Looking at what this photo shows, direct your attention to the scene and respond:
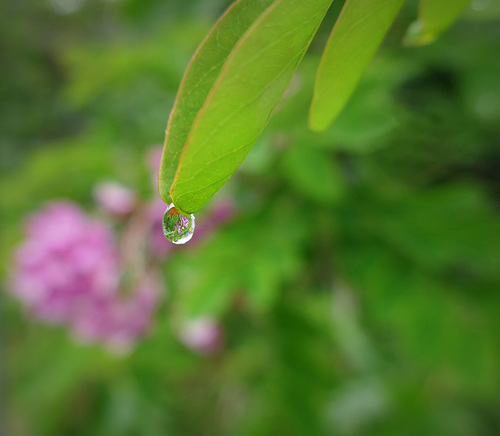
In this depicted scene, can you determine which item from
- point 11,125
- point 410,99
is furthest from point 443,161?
point 11,125

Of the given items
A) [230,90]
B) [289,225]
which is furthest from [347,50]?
[289,225]

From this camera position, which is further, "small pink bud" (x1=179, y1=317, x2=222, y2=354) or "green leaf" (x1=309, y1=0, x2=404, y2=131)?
"small pink bud" (x1=179, y1=317, x2=222, y2=354)

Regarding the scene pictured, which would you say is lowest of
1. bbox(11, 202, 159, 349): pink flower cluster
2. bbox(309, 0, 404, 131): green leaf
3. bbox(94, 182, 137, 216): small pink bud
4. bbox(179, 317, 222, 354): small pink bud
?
bbox(179, 317, 222, 354): small pink bud

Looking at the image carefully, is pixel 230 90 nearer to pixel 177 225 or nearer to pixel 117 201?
pixel 177 225

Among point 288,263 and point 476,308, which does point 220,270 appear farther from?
point 476,308

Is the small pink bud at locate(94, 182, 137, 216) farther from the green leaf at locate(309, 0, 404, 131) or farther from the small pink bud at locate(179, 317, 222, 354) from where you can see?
the green leaf at locate(309, 0, 404, 131)

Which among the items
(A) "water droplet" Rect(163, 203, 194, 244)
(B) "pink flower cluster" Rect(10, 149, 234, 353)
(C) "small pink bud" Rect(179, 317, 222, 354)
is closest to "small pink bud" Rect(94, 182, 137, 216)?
(B) "pink flower cluster" Rect(10, 149, 234, 353)

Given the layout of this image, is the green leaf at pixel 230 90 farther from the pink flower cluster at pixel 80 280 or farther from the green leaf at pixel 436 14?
the pink flower cluster at pixel 80 280
